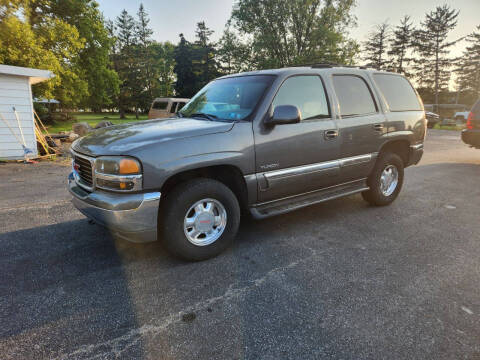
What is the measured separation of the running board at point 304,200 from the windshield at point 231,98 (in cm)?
104

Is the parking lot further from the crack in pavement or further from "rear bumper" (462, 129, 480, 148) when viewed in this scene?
"rear bumper" (462, 129, 480, 148)

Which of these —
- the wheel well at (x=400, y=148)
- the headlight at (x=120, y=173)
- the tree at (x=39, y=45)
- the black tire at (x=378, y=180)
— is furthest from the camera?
the tree at (x=39, y=45)

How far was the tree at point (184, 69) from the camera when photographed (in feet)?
181

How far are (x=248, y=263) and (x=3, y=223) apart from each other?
11.3ft

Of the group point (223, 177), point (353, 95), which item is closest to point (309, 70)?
point (353, 95)

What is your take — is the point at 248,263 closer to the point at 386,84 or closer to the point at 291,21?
Answer: the point at 386,84

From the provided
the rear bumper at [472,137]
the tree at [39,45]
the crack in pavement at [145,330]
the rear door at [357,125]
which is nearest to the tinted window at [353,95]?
the rear door at [357,125]

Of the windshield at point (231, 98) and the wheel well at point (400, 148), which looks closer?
the windshield at point (231, 98)

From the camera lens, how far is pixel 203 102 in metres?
3.99

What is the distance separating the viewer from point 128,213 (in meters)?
2.59

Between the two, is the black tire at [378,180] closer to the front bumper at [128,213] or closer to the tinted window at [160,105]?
the front bumper at [128,213]

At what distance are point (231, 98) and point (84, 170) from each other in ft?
5.96

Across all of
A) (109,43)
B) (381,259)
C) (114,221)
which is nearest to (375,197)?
(381,259)

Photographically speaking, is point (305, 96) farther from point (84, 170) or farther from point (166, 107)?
point (166, 107)
